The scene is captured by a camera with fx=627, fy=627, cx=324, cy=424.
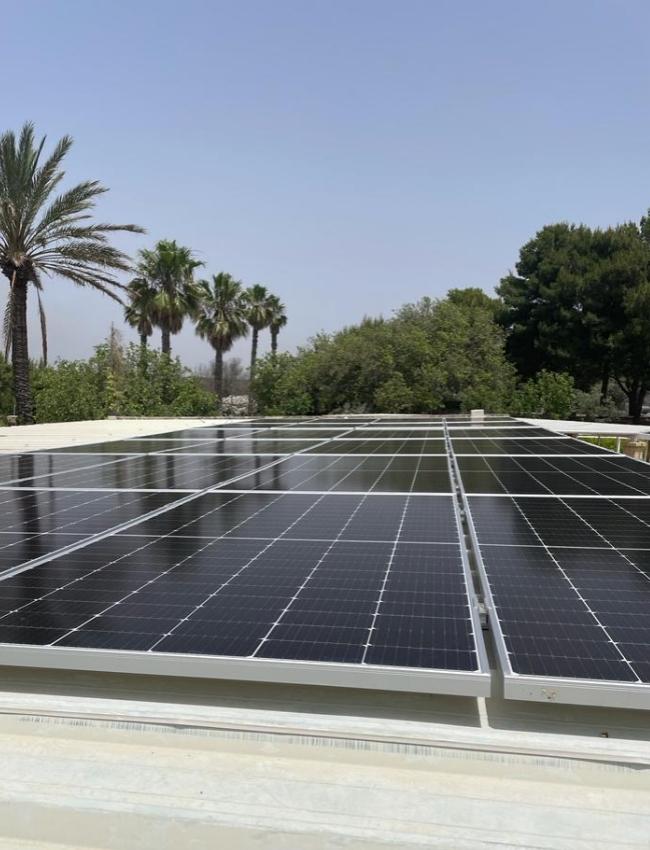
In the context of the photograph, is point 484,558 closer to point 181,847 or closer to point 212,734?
point 212,734

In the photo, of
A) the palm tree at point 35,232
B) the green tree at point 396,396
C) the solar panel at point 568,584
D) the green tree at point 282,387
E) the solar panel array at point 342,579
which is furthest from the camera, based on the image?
the green tree at point 282,387

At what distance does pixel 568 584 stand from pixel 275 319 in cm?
5337

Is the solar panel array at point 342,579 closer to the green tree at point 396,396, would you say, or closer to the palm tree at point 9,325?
the palm tree at point 9,325

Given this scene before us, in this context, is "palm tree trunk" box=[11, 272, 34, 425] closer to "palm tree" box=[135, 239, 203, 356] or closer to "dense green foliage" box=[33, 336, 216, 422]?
"dense green foliage" box=[33, 336, 216, 422]

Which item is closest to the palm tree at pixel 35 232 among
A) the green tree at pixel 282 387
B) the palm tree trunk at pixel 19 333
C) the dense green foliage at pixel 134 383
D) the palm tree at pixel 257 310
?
the palm tree trunk at pixel 19 333

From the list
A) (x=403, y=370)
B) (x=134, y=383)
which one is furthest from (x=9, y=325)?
(x=403, y=370)

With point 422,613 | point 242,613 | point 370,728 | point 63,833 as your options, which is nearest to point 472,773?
point 370,728

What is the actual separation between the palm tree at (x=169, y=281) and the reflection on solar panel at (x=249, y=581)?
33844mm

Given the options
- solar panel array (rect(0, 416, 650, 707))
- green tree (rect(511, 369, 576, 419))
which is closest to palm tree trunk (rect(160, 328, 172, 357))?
green tree (rect(511, 369, 576, 419))

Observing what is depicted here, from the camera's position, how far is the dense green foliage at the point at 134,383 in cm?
3569

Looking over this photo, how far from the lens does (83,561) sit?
589 centimetres

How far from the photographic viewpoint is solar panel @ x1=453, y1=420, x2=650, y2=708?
3.65 metres

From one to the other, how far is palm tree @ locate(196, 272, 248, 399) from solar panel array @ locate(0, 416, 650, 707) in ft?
129

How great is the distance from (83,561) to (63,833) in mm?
2786
